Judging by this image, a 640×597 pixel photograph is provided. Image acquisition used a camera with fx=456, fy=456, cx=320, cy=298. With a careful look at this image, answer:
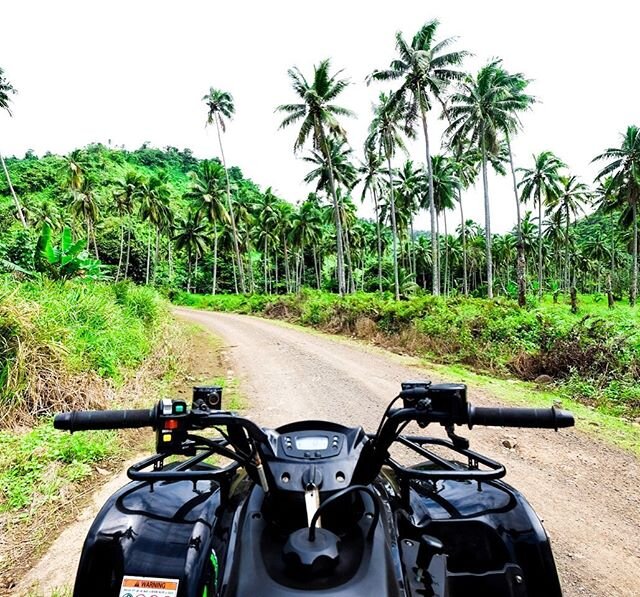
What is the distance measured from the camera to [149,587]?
1.39m

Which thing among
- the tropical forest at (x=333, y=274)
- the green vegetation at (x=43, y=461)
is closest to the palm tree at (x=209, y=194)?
the tropical forest at (x=333, y=274)

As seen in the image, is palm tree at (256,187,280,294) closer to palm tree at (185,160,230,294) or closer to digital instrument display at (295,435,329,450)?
palm tree at (185,160,230,294)

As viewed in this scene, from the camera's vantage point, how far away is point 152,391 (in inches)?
286

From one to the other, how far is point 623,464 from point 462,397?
4837 millimetres

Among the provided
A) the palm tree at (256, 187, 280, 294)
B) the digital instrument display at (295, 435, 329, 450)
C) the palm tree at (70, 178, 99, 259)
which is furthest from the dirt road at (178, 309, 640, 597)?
the palm tree at (70, 178, 99, 259)

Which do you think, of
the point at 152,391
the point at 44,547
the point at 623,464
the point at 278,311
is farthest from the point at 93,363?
the point at 278,311

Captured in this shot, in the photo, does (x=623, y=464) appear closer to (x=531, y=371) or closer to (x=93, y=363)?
(x=531, y=371)

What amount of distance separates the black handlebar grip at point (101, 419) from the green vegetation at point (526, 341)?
24.3ft

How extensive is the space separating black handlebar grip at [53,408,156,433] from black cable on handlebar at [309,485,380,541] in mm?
707

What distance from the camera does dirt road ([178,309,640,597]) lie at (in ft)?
10.5

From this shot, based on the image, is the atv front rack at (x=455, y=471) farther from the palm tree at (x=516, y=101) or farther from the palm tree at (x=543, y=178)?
the palm tree at (x=543, y=178)

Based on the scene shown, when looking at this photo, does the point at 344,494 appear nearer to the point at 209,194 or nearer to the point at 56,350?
the point at 56,350

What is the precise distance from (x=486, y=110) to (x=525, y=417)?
29.5 m

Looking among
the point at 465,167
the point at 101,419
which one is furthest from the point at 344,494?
the point at 465,167
